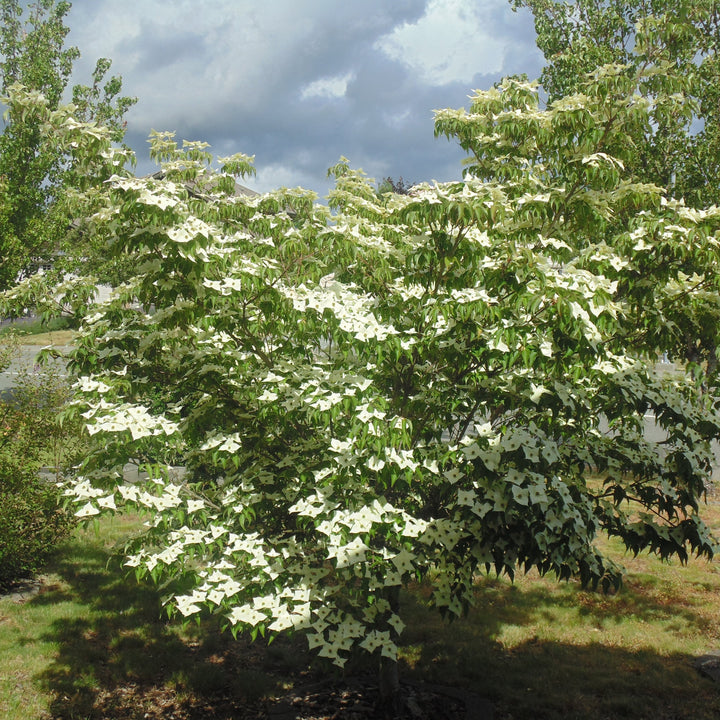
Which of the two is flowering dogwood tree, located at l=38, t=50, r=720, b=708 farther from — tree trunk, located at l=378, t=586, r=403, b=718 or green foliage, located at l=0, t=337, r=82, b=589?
green foliage, located at l=0, t=337, r=82, b=589

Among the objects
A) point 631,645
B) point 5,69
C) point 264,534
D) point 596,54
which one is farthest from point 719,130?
point 5,69

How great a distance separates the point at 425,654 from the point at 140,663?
2.74 metres

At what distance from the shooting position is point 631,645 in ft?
21.7

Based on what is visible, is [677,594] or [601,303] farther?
[677,594]

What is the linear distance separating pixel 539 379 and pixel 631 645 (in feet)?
13.5

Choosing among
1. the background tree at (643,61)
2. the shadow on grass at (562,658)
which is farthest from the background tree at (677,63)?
the shadow on grass at (562,658)

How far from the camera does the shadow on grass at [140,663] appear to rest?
5469mm

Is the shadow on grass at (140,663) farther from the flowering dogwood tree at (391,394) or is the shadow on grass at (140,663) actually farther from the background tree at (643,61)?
the background tree at (643,61)

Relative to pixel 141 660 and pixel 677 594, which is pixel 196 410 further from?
pixel 677 594

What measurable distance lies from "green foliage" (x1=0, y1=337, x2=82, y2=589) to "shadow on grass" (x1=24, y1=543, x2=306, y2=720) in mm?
548


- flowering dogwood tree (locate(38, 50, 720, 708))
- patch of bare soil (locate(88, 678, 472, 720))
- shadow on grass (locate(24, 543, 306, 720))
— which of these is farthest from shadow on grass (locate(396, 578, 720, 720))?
flowering dogwood tree (locate(38, 50, 720, 708))

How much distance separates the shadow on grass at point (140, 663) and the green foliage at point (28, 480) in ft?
1.80

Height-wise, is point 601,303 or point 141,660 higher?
point 601,303

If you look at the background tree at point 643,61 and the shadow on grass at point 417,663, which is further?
the background tree at point 643,61
